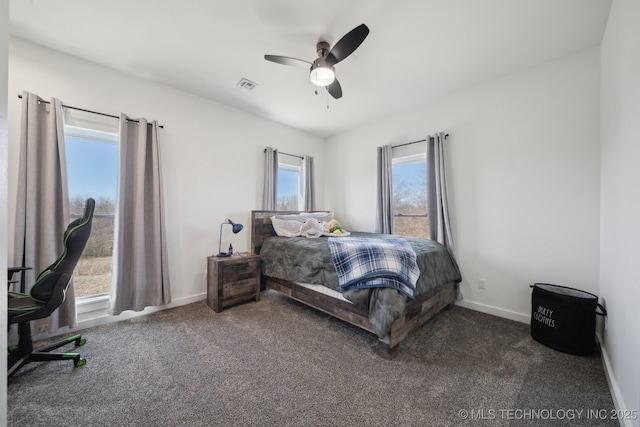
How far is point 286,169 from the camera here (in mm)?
3973

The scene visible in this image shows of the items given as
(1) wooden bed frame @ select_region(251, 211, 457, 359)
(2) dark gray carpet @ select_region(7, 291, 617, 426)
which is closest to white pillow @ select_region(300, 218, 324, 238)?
(1) wooden bed frame @ select_region(251, 211, 457, 359)

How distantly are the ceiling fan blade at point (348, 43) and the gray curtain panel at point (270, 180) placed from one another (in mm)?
1841

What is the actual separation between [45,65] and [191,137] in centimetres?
123

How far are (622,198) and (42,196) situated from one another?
4271 mm

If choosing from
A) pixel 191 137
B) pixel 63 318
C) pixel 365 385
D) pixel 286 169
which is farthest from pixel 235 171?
pixel 365 385

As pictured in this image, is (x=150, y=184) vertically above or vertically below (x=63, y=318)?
above

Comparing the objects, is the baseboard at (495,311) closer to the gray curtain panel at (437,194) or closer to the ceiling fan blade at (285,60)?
the gray curtain panel at (437,194)

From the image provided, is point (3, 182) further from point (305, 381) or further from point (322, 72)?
point (322, 72)

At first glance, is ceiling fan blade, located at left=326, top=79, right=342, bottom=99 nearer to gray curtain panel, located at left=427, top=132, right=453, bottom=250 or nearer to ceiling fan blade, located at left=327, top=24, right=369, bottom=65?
ceiling fan blade, located at left=327, top=24, right=369, bottom=65

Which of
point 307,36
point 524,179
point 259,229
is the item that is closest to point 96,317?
point 259,229

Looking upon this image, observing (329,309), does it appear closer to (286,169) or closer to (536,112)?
(286,169)

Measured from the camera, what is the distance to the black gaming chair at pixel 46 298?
4.79 feet

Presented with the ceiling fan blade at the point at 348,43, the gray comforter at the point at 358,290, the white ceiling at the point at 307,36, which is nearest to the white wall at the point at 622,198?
the white ceiling at the point at 307,36

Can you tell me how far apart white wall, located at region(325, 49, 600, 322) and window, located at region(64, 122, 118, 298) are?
12.3 ft
